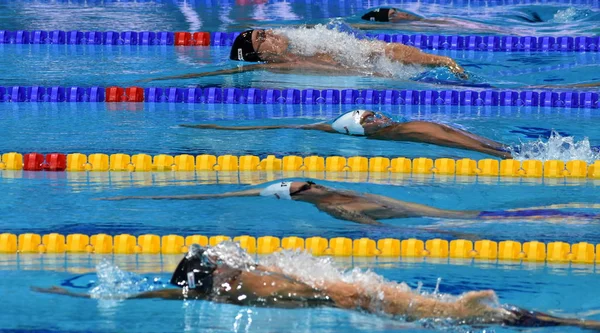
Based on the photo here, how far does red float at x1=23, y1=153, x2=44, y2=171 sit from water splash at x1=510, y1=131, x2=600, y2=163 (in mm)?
2941

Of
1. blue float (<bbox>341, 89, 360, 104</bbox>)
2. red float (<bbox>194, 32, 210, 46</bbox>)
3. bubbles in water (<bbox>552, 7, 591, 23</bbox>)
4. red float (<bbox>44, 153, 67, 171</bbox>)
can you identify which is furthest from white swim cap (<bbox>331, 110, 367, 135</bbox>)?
bubbles in water (<bbox>552, 7, 591, 23</bbox>)

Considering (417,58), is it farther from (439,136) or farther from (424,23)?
(424,23)

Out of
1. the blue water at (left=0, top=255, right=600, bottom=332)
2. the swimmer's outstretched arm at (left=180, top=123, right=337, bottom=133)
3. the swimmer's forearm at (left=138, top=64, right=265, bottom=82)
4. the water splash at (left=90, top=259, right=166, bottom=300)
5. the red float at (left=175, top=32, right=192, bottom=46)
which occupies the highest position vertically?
the red float at (left=175, top=32, right=192, bottom=46)

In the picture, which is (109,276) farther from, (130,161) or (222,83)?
(222,83)

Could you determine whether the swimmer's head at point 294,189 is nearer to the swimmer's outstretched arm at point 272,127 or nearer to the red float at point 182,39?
the swimmer's outstretched arm at point 272,127

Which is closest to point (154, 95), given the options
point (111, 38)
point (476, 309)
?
point (111, 38)

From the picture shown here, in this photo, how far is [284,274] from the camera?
459 centimetres

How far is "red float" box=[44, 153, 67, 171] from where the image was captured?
6.84 m

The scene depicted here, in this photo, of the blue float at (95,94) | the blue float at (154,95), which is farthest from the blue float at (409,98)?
the blue float at (95,94)

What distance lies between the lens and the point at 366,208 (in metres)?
5.82

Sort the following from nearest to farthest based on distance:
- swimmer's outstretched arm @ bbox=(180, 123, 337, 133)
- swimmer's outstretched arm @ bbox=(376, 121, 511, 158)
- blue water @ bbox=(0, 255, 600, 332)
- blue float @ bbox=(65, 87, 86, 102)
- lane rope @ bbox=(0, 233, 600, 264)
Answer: blue water @ bbox=(0, 255, 600, 332)
lane rope @ bbox=(0, 233, 600, 264)
swimmer's outstretched arm @ bbox=(376, 121, 511, 158)
swimmer's outstretched arm @ bbox=(180, 123, 337, 133)
blue float @ bbox=(65, 87, 86, 102)

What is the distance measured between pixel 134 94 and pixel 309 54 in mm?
1599

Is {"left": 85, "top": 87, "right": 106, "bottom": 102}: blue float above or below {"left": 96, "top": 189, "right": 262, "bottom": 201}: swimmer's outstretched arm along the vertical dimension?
above

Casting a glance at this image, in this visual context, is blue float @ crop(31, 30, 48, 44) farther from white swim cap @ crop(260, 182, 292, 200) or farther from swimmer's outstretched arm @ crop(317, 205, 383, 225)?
swimmer's outstretched arm @ crop(317, 205, 383, 225)
